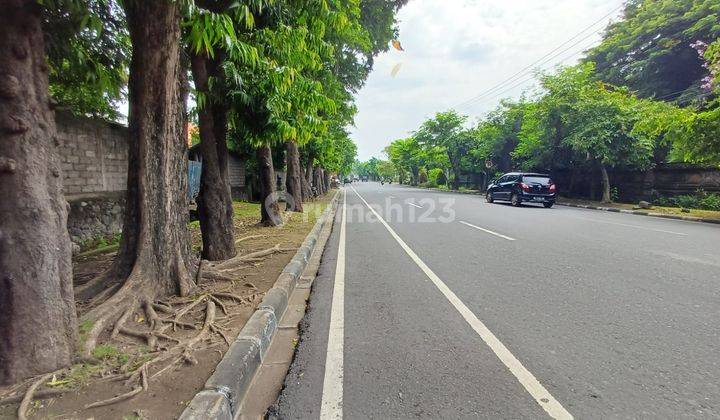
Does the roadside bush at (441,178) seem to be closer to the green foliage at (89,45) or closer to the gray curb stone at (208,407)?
the green foliage at (89,45)

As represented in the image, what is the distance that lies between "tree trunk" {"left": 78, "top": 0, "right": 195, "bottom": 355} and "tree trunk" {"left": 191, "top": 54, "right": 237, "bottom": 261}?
1641 millimetres

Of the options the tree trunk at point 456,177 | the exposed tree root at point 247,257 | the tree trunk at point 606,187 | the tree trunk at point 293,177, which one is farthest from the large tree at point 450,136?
the exposed tree root at point 247,257

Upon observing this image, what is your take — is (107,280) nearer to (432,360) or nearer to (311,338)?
(311,338)

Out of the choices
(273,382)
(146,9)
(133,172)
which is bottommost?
(273,382)

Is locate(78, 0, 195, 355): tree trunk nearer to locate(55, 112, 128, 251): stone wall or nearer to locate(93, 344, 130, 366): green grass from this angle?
locate(93, 344, 130, 366): green grass

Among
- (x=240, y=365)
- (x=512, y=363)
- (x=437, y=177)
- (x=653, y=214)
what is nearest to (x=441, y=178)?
(x=437, y=177)

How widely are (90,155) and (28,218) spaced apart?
6314mm

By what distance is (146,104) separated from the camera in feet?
11.4

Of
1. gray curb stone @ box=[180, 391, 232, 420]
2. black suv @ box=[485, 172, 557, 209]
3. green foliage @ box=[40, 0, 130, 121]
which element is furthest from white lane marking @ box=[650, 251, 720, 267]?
black suv @ box=[485, 172, 557, 209]

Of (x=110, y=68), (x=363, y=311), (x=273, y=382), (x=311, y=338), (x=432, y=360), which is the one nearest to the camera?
(x=273, y=382)

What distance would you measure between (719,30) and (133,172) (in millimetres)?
28052

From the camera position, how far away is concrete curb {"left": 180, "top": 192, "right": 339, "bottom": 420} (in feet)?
6.47

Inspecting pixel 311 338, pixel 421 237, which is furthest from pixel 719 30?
pixel 311 338

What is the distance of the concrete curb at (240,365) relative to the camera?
197 cm
